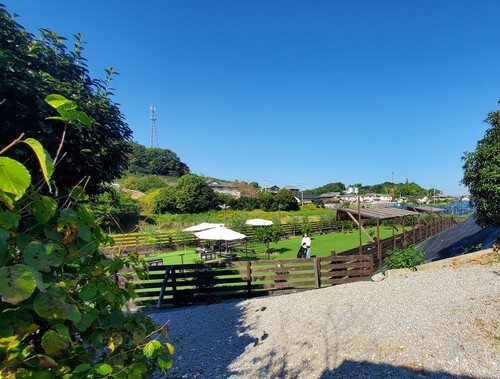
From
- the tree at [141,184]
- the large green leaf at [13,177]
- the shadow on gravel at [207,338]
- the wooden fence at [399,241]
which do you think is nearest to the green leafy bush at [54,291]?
the large green leaf at [13,177]

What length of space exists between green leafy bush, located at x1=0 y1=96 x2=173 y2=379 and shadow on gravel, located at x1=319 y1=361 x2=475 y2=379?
9.45ft

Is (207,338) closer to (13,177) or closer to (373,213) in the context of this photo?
(13,177)

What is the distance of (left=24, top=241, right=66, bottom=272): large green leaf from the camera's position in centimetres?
75

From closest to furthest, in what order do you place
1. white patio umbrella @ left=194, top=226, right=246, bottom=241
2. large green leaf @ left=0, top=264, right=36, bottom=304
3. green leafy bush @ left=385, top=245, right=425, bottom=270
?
large green leaf @ left=0, top=264, right=36, bottom=304
green leafy bush @ left=385, top=245, right=425, bottom=270
white patio umbrella @ left=194, top=226, right=246, bottom=241

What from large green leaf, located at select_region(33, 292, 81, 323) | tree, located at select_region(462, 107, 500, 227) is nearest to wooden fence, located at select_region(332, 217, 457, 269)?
tree, located at select_region(462, 107, 500, 227)

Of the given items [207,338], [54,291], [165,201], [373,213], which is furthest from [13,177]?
[165,201]

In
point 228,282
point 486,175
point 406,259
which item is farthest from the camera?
point 406,259

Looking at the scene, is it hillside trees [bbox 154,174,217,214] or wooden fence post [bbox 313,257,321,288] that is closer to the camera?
wooden fence post [bbox 313,257,321,288]

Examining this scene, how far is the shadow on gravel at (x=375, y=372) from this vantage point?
9.57 ft

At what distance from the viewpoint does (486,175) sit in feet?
21.7

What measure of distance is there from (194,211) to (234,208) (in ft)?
21.0

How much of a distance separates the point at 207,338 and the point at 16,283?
16.3 ft

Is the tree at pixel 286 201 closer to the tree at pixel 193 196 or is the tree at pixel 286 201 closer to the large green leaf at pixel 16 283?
the tree at pixel 193 196

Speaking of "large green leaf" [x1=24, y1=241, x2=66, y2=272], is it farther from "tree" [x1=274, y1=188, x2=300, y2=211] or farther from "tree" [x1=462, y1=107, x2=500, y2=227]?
"tree" [x1=274, y1=188, x2=300, y2=211]
